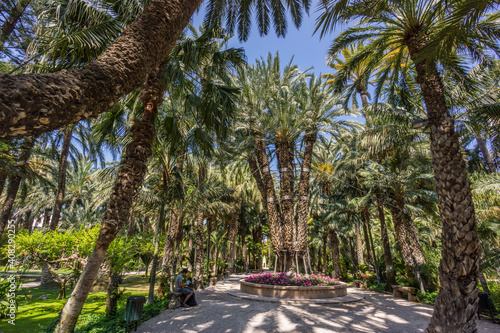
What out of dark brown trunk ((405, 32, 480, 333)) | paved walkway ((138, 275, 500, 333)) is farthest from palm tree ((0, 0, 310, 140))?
paved walkway ((138, 275, 500, 333))

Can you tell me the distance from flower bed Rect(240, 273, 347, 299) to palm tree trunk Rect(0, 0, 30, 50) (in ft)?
44.2

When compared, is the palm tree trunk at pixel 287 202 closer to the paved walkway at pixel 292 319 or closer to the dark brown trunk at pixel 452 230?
the paved walkway at pixel 292 319

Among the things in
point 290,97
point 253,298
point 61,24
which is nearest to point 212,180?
point 290,97

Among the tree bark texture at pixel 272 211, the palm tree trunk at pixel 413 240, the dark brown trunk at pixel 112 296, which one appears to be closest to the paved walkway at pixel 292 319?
the dark brown trunk at pixel 112 296

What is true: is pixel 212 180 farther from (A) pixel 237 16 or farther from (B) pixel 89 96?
(B) pixel 89 96

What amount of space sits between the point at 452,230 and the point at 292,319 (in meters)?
5.01

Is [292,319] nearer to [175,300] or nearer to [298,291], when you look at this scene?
[298,291]

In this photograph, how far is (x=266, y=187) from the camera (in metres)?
14.7

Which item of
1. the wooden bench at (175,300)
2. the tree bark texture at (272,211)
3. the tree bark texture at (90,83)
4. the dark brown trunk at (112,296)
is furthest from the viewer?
the tree bark texture at (272,211)

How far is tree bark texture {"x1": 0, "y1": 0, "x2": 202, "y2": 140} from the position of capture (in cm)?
187

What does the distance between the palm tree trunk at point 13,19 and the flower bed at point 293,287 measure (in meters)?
13.5

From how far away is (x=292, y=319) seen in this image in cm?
724

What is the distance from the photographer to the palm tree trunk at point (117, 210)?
4688mm

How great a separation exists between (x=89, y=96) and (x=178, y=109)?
8.82 m
